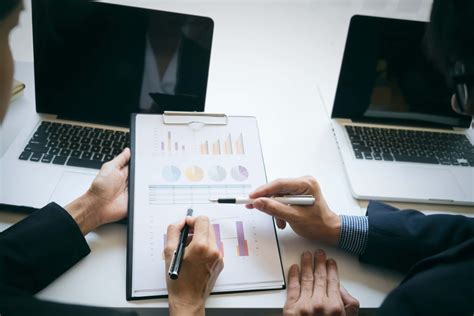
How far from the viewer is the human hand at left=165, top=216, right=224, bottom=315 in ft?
2.35

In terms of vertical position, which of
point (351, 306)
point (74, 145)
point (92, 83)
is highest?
point (92, 83)

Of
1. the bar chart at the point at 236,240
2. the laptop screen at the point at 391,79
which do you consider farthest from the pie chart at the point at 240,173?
the laptop screen at the point at 391,79

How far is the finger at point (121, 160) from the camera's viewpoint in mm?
873

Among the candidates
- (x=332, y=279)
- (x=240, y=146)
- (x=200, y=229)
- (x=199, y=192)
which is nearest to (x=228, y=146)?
(x=240, y=146)

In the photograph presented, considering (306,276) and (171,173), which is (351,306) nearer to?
(306,276)

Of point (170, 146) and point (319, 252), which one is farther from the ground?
point (170, 146)

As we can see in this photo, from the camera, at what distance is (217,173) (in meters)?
0.89

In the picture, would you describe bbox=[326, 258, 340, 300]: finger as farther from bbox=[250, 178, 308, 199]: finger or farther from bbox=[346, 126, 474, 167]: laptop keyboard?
bbox=[346, 126, 474, 167]: laptop keyboard

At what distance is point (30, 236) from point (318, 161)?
0.62 metres

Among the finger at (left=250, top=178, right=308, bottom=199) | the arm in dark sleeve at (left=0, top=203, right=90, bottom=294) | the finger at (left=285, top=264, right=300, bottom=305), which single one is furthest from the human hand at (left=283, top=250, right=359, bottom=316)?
the arm in dark sleeve at (left=0, top=203, right=90, bottom=294)

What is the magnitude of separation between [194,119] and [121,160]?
188 mm

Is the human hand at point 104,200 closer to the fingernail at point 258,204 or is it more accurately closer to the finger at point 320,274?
the fingernail at point 258,204

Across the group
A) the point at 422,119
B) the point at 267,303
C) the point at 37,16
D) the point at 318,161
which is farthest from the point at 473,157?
the point at 37,16

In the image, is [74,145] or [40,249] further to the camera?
[74,145]
